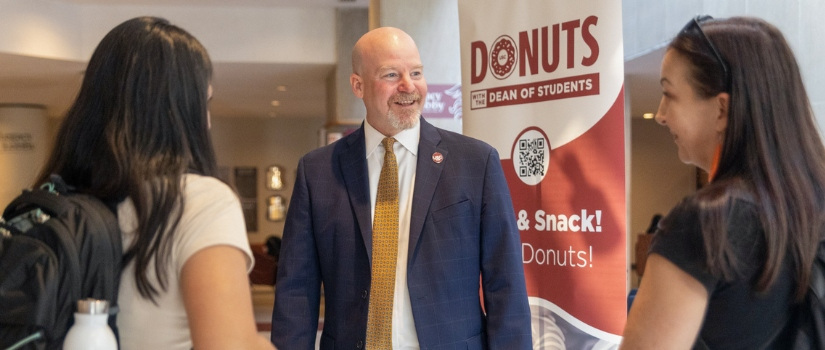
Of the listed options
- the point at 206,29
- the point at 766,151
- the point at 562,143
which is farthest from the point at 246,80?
the point at 766,151

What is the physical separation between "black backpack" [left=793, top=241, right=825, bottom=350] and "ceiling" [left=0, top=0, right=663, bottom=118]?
7307 millimetres

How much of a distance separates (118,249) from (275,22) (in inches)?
361

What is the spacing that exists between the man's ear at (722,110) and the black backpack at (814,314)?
27 cm

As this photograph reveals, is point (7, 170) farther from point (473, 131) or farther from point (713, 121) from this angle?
point (713, 121)

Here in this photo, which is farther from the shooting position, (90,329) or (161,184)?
(161,184)

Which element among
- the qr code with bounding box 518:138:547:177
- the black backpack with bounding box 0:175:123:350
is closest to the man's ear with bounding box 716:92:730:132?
the black backpack with bounding box 0:175:123:350

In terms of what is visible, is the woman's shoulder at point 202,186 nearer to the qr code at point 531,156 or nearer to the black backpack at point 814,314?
the black backpack at point 814,314

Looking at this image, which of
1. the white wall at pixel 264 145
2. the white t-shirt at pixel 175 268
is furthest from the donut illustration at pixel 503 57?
the white wall at pixel 264 145

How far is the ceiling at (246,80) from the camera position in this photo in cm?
989

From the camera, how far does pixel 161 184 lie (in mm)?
1508

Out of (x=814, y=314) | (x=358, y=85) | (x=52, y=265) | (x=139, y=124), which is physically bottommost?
(x=814, y=314)

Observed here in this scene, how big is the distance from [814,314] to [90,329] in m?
1.24

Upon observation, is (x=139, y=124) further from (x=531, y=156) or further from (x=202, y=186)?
(x=531, y=156)

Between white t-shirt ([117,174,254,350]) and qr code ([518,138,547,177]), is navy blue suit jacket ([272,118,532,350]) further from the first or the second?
white t-shirt ([117,174,254,350])
